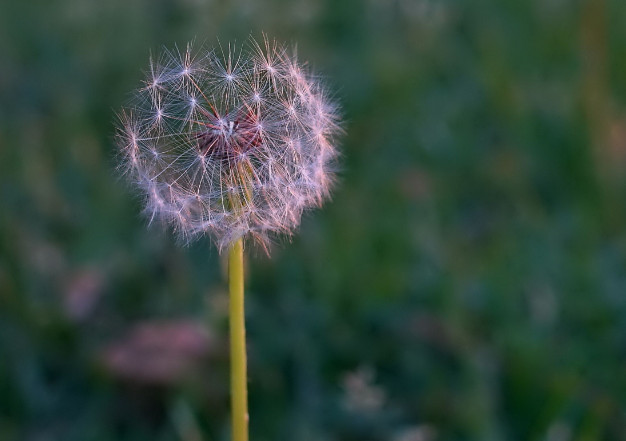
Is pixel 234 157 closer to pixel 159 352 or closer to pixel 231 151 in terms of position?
pixel 231 151

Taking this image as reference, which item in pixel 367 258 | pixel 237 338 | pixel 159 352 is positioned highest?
pixel 367 258

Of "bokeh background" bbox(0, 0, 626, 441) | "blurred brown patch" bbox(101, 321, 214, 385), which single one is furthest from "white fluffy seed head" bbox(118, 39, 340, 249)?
"blurred brown patch" bbox(101, 321, 214, 385)

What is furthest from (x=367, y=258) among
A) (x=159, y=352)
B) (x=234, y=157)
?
(x=234, y=157)

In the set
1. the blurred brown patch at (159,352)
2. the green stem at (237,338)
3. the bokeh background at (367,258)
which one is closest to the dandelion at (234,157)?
the green stem at (237,338)

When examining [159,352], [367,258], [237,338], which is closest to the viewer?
[237,338]

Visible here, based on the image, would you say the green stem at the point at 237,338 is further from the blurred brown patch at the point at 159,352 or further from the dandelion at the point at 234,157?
the blurred brown patch at the point at 159,352

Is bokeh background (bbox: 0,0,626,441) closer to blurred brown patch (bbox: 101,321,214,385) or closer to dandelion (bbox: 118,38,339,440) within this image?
blurred brown patch (bbox: 101,321,214,385)

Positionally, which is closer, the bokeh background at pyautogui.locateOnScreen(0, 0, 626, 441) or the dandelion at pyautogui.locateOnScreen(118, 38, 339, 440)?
the dandelion at pyautogui.locateOnScreen(118, 38, 339, 440)

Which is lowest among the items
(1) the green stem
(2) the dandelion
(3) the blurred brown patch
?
(1) the green stem
